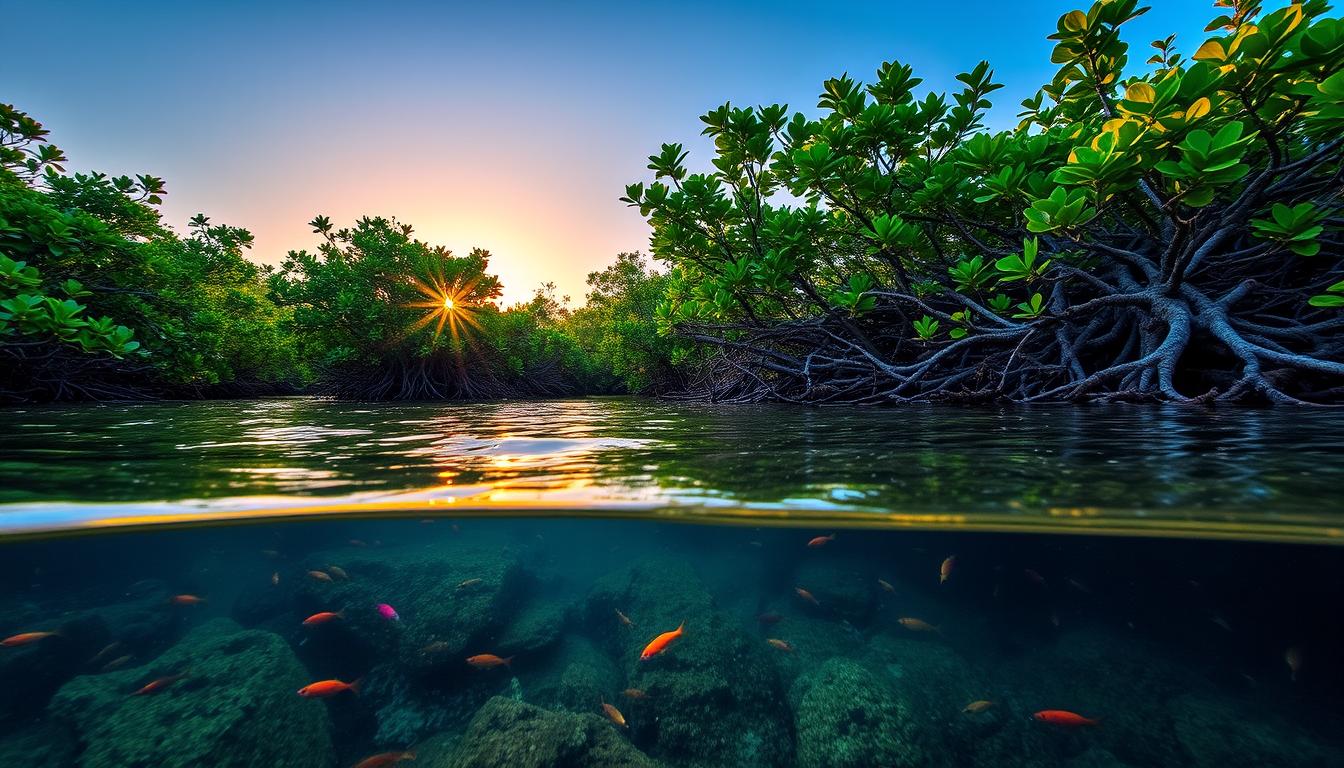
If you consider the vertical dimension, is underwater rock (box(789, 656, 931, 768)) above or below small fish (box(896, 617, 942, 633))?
above

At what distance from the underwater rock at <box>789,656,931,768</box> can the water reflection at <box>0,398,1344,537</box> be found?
117 inches

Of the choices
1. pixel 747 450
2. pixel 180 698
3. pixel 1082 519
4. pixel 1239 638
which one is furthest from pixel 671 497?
pixel 1239 638

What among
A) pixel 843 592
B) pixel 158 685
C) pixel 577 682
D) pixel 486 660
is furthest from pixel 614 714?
pixel 158 685

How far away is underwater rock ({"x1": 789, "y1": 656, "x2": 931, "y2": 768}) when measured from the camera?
172 inches

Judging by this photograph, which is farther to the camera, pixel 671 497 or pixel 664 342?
pixel 664 342

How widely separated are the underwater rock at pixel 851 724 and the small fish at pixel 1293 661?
452cm

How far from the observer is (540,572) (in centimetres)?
1056

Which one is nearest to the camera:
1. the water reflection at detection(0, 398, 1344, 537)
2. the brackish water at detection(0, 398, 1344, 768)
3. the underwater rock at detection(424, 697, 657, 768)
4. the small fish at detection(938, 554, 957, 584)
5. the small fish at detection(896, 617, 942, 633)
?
the water reflection at detection(0, 398, 1344, 537)

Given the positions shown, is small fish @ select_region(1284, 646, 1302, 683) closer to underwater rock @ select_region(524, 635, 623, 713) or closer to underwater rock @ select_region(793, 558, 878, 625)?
underwater rock @ select_region(793, 558, 878, 625)

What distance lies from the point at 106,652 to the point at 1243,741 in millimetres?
14261

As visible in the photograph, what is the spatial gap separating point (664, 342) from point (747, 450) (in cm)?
1192

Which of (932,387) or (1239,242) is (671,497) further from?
(1239,242)

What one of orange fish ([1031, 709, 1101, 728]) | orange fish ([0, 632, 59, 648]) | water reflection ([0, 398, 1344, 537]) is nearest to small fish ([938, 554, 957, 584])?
orange fish ([1031, 709, 1101, 728])

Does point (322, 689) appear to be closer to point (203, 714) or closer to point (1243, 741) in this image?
point (203, 714)
